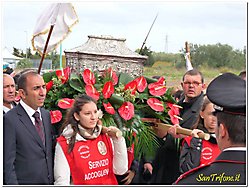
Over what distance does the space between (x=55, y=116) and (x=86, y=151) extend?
37 cm

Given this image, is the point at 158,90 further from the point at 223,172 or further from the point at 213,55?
the point at 213,55

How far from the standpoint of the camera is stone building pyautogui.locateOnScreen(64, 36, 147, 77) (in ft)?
11.8

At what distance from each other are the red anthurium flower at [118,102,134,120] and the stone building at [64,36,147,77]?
0.51 m

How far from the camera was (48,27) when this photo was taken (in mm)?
3873

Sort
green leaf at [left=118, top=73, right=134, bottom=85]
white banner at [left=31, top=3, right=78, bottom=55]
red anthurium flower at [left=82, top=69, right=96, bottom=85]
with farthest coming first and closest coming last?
white banner at [left=31, top=3, right=78, bottom=55]
green leaf at [left=118, top=73, right=134, bottom=85]
red anthurium flower at [left=82, top=69, right=96, bottom=85]

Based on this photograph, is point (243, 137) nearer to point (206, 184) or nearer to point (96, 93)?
point (206, 184)

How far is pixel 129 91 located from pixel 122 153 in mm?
489

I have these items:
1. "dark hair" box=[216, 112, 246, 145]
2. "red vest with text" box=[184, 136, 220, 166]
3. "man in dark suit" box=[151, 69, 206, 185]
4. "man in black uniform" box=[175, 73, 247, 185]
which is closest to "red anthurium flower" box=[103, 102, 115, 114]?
"man in dark suit" box=[151, 69, 206, 185]

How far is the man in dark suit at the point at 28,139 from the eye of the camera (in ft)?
8.75

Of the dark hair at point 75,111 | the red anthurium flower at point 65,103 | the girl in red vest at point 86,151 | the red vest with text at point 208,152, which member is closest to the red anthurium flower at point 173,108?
the red vest with text at point 208,152

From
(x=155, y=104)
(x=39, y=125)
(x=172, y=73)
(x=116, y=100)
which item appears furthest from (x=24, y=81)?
(x=172, y=73)

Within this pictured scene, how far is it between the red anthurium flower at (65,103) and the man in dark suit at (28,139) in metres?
0.12

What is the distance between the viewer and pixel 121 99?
3117 mm

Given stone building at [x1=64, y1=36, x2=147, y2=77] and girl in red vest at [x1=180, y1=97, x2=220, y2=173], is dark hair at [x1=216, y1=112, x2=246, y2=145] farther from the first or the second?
stone building at [x1=64, y1=36, x2=147, y2=77]
